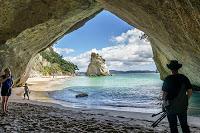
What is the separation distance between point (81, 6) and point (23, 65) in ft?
43.3

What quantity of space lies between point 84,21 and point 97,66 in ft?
469

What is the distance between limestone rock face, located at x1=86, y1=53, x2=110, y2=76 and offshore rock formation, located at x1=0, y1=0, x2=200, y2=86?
435 ft

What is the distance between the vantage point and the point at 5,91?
1386cm

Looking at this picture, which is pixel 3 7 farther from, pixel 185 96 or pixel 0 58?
pixel 185 96

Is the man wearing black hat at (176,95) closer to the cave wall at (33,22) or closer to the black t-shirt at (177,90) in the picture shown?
the black t-shirt at (177,90)

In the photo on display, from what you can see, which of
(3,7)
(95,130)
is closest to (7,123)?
(95,130)

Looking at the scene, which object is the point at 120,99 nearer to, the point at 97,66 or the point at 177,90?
the point at 177,90

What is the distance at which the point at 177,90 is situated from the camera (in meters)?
7.21

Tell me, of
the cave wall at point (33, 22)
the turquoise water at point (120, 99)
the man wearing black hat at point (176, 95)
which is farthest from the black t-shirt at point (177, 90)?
the cave wall at point (33, 22)

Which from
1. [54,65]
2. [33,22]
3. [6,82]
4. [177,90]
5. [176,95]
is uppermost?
[54,65]

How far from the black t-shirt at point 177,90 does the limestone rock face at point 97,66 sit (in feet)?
521

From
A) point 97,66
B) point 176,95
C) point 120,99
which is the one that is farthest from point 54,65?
point 176,95

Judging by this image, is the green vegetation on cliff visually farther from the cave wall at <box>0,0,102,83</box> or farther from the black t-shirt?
the black t-shirt

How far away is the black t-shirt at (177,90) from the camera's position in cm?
719
